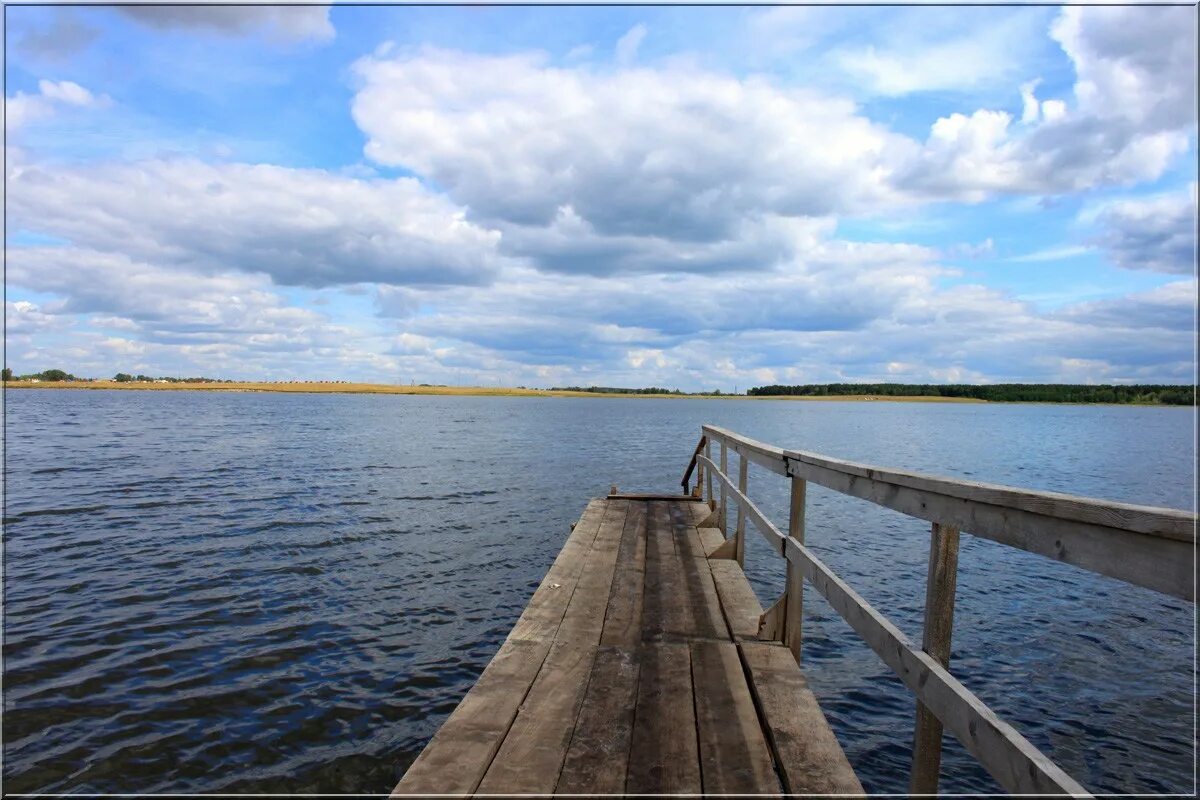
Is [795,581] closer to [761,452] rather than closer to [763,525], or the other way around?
[763,525]

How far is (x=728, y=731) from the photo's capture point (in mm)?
3809

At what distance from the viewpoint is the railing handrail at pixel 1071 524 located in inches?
62.4

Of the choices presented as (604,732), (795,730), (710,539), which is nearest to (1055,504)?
(795,730)

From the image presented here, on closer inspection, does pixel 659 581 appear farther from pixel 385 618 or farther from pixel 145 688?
pixel 145 688

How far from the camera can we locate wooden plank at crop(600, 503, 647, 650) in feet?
17.9

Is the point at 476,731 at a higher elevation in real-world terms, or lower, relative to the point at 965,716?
lower

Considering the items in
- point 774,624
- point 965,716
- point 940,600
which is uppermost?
point 940,600

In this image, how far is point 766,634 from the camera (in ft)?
17.3

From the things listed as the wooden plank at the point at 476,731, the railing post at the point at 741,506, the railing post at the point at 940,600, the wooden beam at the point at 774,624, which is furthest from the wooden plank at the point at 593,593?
the railing post at the point at 940,600

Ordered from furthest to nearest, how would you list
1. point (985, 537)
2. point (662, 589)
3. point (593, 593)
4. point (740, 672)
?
point (662, 589) < point (593, 593) < point (740, 672) < point (985, 537)

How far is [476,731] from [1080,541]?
316 centimetres

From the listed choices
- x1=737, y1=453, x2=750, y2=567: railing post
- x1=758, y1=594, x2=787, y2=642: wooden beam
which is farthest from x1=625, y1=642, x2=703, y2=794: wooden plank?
x1=737, y1=453, x2=750, y2=567: railing post

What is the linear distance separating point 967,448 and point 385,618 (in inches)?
1583

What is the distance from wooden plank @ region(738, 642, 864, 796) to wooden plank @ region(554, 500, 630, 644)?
4.37ft
